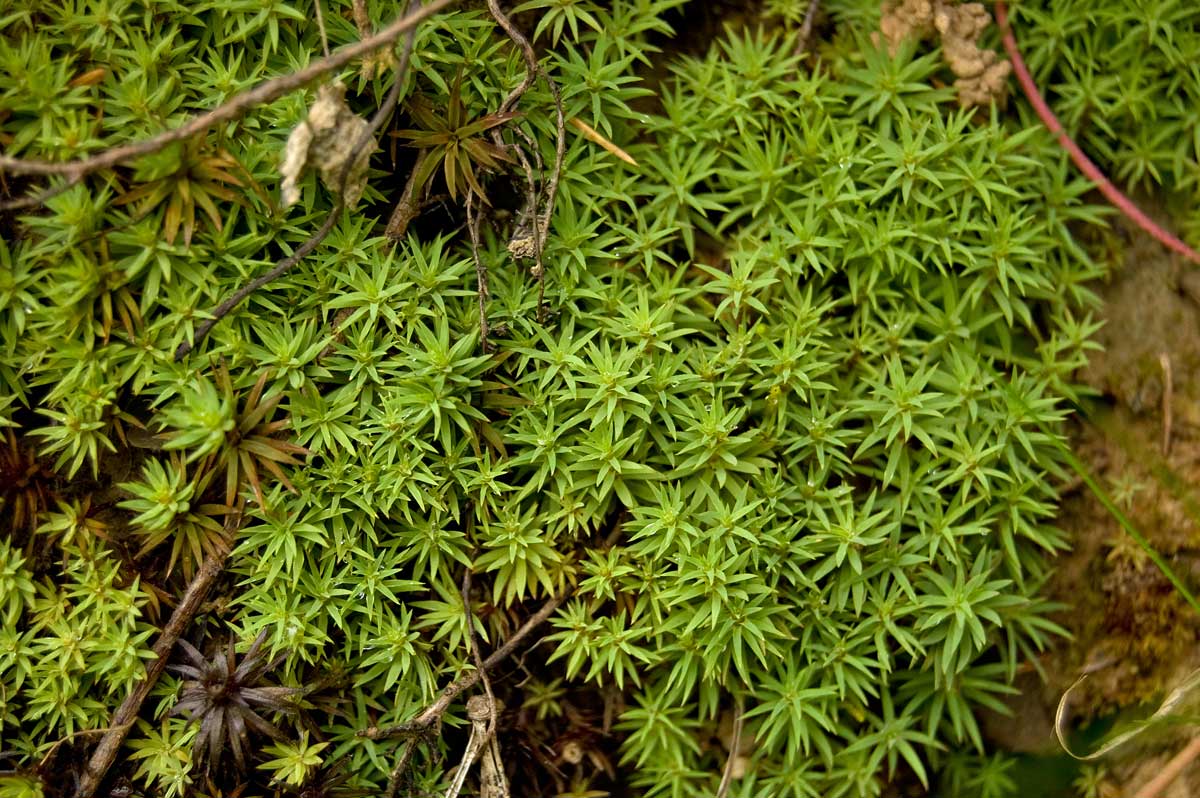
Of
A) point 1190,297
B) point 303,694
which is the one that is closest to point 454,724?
point 303,694


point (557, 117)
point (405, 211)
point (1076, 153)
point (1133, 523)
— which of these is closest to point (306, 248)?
point (405, 211)

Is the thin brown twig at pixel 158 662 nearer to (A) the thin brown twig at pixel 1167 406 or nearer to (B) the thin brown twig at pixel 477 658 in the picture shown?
(B) the thin brown twig at pixel 477 658

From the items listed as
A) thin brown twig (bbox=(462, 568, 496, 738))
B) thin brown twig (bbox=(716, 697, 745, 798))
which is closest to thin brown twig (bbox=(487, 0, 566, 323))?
thin brown twig (bbox=(462, 568, 496, 738))

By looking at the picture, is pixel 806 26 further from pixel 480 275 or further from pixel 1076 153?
pixel 480 275

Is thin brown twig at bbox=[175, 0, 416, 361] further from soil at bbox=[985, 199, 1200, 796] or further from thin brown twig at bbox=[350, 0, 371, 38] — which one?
soil at bbox=[985, 199, 1200, 796]

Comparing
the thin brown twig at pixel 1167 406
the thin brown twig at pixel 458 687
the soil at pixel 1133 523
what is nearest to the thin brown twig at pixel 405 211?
the thin brown twig at pixel 458 687

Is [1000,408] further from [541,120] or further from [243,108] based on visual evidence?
[243,108]
